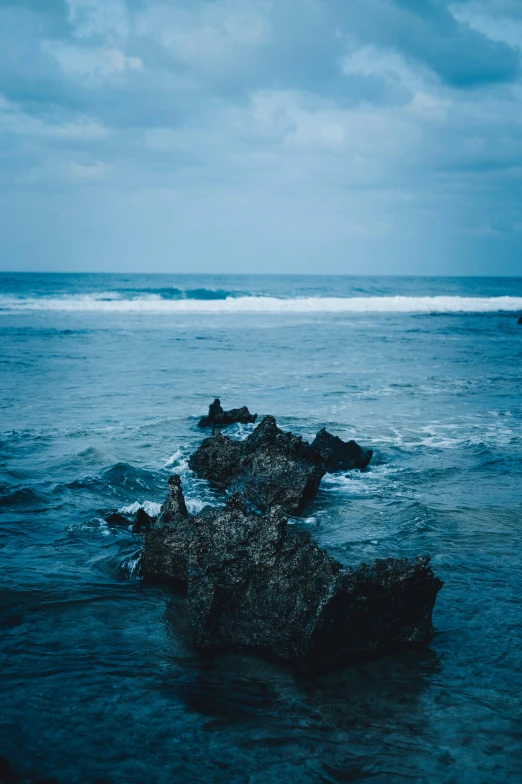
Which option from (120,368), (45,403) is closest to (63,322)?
(120,368)

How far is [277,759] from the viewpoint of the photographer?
445cm

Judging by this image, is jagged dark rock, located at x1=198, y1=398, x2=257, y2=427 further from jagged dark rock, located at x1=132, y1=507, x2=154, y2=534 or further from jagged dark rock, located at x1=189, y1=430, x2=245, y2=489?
jagged dark rock, located at x1=132, y1=507, x2=154, y2=534

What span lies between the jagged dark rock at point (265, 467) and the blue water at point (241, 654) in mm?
344

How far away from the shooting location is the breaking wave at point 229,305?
58.2 meters

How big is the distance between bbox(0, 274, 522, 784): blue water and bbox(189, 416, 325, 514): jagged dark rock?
1.13 ft

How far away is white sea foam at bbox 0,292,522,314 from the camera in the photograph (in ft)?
190

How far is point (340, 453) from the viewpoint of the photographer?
11.4 meters

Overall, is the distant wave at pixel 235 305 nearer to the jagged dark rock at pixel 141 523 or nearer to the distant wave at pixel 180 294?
the distant wave at pixel 180 294

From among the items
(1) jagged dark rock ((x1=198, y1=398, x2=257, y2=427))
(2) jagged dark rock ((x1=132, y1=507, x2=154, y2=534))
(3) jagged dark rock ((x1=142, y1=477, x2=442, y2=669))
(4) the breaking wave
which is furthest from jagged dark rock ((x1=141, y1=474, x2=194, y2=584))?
(4) the breaking wave

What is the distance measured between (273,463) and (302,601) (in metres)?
3.98

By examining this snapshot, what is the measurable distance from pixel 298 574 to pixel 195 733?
5.86 ft

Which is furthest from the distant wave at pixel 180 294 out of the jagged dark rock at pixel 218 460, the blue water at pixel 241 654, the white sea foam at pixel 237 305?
the jagged dark rock at pixel 218 460

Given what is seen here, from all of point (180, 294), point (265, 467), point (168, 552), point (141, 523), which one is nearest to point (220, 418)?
point (265, 467)

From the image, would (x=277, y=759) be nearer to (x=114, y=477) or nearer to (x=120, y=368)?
(x=114, y=477)
